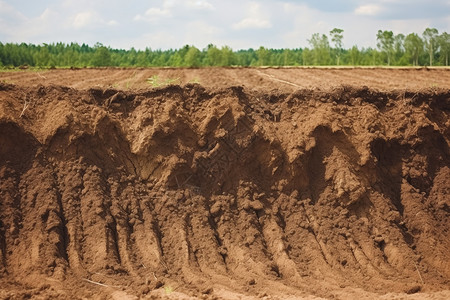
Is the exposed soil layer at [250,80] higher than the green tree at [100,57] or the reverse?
the reverse

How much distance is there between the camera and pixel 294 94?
9.80 m

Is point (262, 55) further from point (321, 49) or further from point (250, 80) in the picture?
point (250, 80)

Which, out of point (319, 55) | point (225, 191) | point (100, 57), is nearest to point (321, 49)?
point (319, 55)

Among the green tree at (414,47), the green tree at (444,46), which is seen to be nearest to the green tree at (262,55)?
the green tree at (414,47)

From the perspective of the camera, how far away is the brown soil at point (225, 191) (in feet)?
25.4

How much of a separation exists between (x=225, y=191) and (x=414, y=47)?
44.7 meters

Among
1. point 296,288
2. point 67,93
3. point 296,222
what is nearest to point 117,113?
point 67,93

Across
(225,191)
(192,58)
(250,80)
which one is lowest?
(225,191)

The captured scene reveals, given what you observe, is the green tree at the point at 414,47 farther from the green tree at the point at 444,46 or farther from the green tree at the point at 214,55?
the green tree at the point at 214,55

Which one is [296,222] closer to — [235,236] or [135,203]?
[235,236]

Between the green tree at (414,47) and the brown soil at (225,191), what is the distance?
1624 inches

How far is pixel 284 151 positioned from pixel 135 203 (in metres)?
2.81

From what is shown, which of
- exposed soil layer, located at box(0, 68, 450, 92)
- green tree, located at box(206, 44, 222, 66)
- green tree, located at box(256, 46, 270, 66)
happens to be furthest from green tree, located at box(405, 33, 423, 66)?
exposed soil layer, located at box(0, 68, 450, 92)

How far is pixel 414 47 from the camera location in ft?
160
